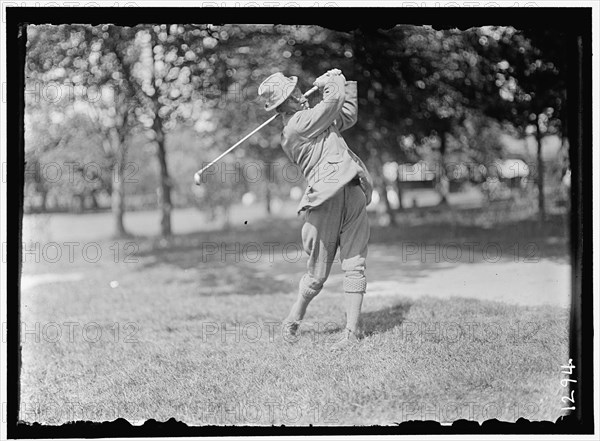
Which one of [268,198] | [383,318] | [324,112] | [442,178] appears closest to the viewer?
[324,112]

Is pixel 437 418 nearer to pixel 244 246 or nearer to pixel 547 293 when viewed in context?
pixel 547 293

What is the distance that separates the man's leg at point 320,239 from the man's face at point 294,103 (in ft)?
2.17

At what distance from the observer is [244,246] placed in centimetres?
959

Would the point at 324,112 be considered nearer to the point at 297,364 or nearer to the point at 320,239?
the point at 320,239

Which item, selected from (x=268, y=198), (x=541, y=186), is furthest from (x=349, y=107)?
(x=268, y=198)

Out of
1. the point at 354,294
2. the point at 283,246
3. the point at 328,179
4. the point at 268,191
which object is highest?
the point at 268,191

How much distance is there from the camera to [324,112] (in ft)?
12.4

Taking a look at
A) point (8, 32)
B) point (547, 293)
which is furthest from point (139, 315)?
point (547, 293)

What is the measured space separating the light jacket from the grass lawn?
1.13m

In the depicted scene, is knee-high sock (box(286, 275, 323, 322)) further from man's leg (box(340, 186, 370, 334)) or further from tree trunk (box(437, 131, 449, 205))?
tree trunk (box(437, 131, 449, 205))

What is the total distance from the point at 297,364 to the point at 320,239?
0.86 metres

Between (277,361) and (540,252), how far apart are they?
4.36 m

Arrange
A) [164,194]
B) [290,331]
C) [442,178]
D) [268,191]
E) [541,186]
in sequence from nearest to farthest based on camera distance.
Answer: [290,331] → [541,186] → [164,194] → [442,178] → [268,191]

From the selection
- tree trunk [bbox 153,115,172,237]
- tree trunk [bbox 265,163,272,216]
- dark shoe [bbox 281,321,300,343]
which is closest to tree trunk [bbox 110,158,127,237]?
tree trunk [bbox 153,115,172,237]
